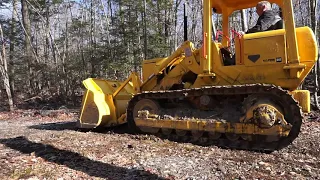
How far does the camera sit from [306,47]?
5.63 m

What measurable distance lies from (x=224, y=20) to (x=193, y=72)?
1.80m

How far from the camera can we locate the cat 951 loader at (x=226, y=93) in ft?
18.0

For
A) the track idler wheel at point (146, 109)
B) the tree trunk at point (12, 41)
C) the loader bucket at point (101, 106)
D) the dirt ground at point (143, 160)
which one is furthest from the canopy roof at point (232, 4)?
the tree trunk at point (12, 41)

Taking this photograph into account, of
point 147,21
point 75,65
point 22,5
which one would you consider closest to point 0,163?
point 75,65

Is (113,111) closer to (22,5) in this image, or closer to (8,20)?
(22,5)

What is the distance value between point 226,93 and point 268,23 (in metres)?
1.61

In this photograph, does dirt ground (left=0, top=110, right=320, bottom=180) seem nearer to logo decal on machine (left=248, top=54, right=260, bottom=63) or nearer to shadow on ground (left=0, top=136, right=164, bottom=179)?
shadow on ground (left=0, top=136, right=164, bottom=179)

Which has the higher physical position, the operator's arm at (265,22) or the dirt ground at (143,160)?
the operator's arm at (265,22)

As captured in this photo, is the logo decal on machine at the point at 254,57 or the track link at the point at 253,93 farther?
the logo decal on machine at the point at 254,57

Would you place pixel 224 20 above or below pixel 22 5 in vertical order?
below

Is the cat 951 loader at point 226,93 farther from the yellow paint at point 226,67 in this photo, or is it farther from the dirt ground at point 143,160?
the dirt ground at point 143,160

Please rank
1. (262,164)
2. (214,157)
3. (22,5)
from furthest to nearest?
1. (22,5)
2. (214,157)
3. (262,164)

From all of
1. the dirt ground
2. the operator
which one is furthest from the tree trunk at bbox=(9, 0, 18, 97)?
the operator

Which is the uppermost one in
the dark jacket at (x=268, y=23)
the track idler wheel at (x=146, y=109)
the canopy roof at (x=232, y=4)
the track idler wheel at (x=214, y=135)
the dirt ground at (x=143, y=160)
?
the canopy roof at (x=232, y=4)
